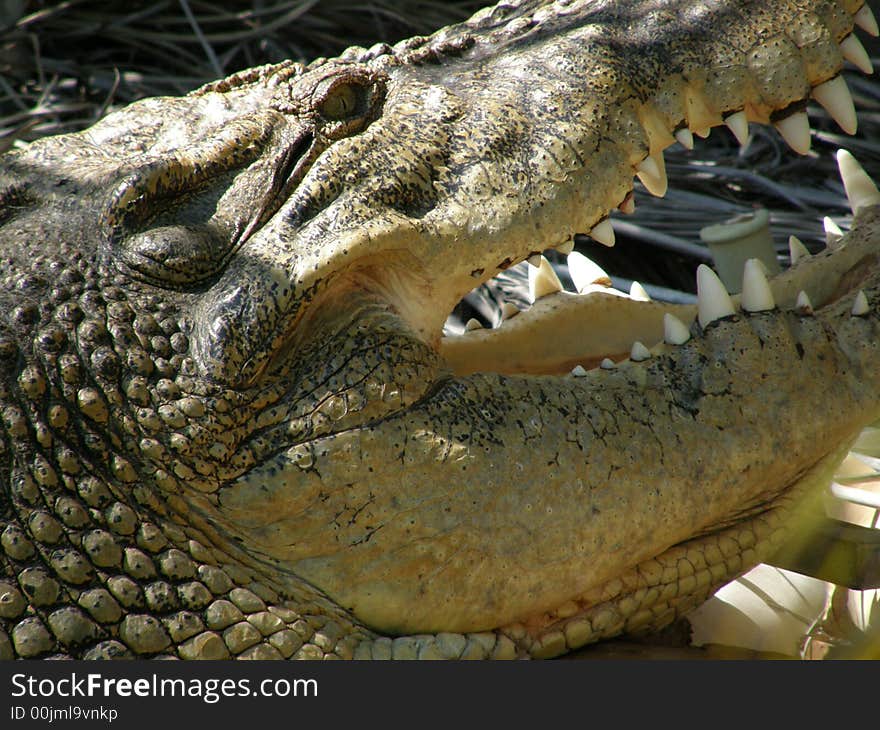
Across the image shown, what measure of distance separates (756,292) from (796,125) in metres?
0.37

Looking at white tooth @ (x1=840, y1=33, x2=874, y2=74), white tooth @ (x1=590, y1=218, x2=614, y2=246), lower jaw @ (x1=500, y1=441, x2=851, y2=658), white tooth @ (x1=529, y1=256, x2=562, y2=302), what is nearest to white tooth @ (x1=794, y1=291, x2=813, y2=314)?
lower jaw @ (x1=500, y1=441, x2=851, y2=658)

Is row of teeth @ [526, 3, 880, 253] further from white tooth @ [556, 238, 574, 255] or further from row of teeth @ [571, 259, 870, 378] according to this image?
row of teeth @ [571, 259, 870, 378]

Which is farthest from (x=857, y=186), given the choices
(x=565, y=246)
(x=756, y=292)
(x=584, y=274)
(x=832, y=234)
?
(x=565, y=246)

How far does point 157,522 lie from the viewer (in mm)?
1694

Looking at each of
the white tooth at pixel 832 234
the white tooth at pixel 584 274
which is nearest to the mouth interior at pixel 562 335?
the white tooth at pixel 584 274

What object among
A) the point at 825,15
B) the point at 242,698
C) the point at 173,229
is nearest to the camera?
the point at 242,698

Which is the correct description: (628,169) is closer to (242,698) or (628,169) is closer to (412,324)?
(412,324)

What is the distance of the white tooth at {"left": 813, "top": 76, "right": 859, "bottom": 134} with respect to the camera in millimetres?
2031

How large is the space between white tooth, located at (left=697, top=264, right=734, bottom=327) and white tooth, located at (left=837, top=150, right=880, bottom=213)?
55 centimetres

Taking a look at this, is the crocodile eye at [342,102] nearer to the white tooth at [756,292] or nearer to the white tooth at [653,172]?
the white tooth at [653,172]

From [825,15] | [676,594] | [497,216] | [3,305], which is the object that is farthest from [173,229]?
[825,15]

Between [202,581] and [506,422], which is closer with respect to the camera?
[202,581]

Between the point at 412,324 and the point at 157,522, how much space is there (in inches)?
22.7

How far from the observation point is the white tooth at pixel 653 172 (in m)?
2.00
